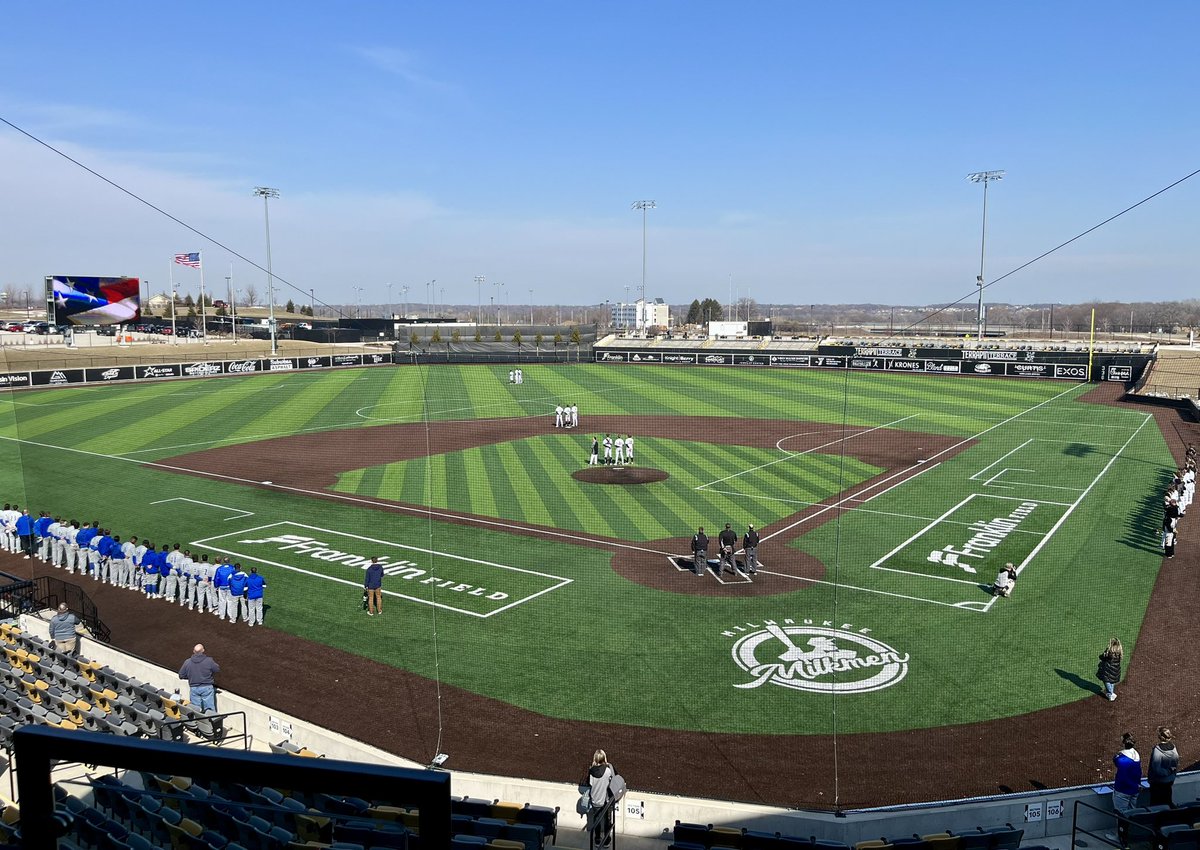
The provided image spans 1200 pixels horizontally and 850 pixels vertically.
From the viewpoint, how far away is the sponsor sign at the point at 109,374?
4975cm

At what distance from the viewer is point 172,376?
54.1 meters

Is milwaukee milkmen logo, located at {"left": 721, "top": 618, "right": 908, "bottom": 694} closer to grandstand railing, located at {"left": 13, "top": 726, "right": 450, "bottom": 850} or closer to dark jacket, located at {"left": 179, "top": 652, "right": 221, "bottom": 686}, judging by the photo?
dark jacket, located at {"left": 179, "top": 652, "right": 221, "bottom": 686}

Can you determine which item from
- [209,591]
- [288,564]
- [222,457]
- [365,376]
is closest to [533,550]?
[288,564]

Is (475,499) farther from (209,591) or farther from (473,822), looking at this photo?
(473,822)

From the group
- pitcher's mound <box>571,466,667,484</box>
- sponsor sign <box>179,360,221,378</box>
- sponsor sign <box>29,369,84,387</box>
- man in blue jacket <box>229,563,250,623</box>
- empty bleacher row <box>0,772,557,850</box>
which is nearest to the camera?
empty bleacher row <box>0,772,557,850</box>

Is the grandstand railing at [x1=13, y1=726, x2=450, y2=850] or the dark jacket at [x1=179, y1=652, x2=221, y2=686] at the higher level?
the grandstand railing at [x1=13, y1=726, x2=450, y2=850]

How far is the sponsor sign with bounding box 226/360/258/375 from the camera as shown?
56438 millimetres

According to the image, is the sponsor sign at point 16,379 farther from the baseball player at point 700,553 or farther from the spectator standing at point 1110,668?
the spectator standing at point 1110,668

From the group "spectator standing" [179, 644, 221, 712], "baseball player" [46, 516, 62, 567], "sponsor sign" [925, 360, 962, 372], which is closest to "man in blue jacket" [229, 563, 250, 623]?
"spectator standing" [179, 644, 221, 712]

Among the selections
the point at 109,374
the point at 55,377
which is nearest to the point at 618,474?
the point at 55,377

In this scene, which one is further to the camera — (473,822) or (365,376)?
(365,376)

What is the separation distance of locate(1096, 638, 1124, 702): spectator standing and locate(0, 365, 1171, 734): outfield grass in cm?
66

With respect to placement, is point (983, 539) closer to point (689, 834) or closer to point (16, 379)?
point (689, 834)

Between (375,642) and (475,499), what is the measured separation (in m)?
10.7
